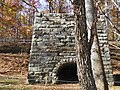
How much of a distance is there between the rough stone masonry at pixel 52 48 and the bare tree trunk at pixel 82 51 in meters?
8.94

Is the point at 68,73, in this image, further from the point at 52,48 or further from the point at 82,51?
the point at 82,51

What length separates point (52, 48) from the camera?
587 inches

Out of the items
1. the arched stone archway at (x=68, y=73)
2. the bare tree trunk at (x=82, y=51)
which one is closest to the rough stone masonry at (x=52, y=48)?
Answer: the arched stone archway at (x=68, y=73)

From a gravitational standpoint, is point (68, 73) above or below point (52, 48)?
below

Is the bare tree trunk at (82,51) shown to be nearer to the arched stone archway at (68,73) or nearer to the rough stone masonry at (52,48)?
the rough stone masonry at (52,48)

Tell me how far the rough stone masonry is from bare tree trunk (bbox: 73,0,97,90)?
8940 millimetres

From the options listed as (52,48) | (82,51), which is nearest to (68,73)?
(52,48)

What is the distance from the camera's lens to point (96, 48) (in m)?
9.06

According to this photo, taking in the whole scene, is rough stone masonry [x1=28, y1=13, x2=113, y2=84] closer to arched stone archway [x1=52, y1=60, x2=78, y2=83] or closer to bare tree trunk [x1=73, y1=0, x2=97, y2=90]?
arched stone archway [x1=52, y1=60, x2=78, y2=83]

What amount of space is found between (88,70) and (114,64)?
1601 cm

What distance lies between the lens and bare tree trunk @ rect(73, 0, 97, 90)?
5660mm

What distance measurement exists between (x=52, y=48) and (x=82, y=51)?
30.4 feet

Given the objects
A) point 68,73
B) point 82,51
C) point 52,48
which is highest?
point 82,51

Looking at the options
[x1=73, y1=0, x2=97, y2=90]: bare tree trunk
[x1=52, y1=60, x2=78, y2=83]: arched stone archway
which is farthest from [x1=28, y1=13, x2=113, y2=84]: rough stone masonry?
[x1=73, y1=0, x2=97, y2=90]: bare tree trunk
